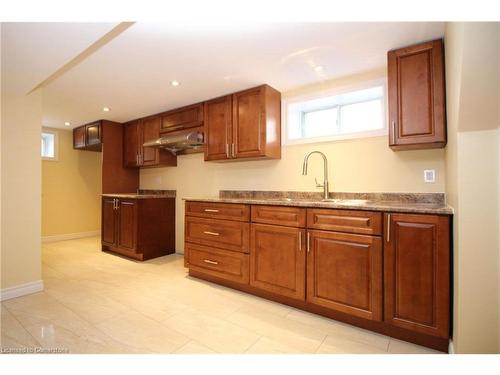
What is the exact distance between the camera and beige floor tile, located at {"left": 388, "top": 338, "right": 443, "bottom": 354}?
1579mm

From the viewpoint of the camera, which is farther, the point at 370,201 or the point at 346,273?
the point at 370,201

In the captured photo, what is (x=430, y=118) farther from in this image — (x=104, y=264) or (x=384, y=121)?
(x=104, y=264)

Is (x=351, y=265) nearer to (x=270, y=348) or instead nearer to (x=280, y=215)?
(x=280, y=215)

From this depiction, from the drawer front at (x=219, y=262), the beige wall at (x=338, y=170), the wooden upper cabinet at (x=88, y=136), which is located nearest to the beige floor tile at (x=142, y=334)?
the drawer front at (x=219, y=262)

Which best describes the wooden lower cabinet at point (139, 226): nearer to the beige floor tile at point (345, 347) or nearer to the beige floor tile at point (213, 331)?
the beige floor tile at point (213, 331)

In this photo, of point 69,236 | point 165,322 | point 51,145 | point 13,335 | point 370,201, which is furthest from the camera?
point 69,236

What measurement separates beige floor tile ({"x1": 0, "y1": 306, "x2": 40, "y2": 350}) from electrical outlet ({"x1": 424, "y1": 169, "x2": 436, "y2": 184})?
3075mm

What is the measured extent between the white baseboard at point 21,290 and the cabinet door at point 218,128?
7.11 feet

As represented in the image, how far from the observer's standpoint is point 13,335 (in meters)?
1.71

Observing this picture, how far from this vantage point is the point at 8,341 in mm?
1642

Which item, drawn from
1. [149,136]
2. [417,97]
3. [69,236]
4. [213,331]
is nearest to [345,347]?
[213,331]

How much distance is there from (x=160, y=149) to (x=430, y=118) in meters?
3.41

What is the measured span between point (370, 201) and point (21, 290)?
11.1 ft

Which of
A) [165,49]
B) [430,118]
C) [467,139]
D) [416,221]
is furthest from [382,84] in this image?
[165,49]
